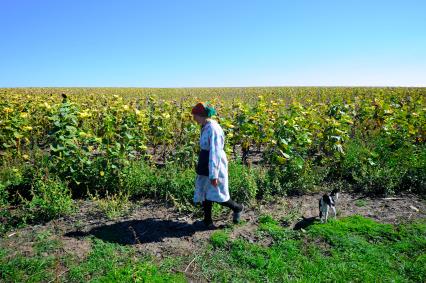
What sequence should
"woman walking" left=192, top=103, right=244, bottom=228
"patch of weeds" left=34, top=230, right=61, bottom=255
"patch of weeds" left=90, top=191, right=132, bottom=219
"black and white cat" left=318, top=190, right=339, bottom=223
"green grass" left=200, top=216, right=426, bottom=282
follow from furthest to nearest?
"patch of weeds" left=90, top=191, right=132, bottom=219, "black and white cat" left=318, top=190, right=339, bottom=223, "woman walking" left=192, top=103, right=244, bottom=228, "patch of weeds" left=34, top=230, right=61, bottom=255, "green grass" left=200, top=216, right=426, bottom=282

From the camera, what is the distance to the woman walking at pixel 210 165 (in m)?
4.48

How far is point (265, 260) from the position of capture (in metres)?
4.02

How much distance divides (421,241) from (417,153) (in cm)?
387

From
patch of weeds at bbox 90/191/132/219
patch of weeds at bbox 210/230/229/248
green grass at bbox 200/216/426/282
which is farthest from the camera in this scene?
patch of weeds at bbox 90/191/132/219

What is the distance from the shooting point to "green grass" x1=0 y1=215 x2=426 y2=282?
3.70 m

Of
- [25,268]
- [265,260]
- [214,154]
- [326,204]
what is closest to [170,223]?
[214,154]

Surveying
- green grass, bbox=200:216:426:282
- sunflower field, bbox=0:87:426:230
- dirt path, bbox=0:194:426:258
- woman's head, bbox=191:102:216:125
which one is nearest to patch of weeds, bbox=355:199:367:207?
dirt path, bbox=0:194:426:258

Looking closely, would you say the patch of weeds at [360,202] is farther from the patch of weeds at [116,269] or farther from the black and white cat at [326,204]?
the patch of weeds at [116,269]

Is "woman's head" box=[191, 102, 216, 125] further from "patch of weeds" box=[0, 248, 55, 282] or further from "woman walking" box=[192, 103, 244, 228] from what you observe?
"patch of weeds" box=[0, 248, 55, 282]

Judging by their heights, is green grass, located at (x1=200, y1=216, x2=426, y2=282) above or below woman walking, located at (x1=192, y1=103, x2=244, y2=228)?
below

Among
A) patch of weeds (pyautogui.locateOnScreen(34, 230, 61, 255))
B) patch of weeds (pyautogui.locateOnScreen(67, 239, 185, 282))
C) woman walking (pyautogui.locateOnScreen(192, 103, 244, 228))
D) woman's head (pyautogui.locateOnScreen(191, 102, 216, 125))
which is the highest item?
woman's head (pyautogui.locateOnScreen(191, 102, 216, 125))

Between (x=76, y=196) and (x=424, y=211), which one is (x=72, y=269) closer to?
(x=76, y=196)

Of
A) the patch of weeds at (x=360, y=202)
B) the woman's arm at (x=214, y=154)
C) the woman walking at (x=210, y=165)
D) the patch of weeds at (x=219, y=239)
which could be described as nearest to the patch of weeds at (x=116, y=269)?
the patch of weeds at (x=219, y=239)

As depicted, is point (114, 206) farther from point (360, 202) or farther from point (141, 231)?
point (360, 202)
